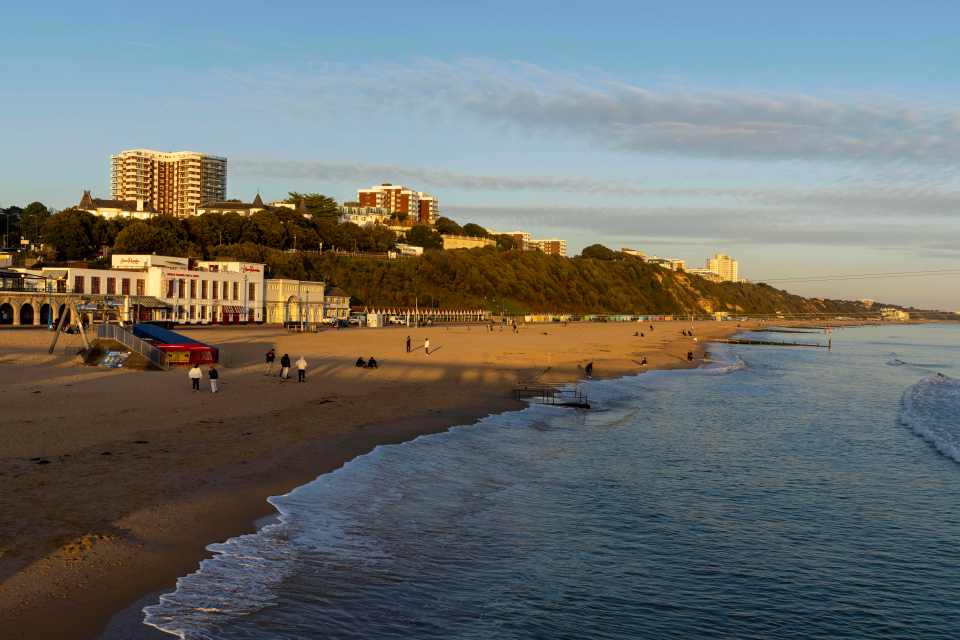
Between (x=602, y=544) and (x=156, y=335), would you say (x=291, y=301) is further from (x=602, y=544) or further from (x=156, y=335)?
(x=602, y=544)

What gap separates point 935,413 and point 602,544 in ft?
92.9

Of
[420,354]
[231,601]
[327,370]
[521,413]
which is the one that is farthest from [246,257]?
[231,601]

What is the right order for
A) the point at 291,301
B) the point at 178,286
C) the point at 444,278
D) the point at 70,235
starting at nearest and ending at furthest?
the point at 178,286 < the point at 291,301 < the point at 70,235 < the point at 444,278

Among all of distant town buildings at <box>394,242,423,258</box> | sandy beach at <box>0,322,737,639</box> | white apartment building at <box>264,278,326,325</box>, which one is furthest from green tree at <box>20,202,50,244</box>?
sandy beach at <box>0,322,737,639</box>

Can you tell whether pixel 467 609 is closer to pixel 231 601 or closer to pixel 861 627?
pixel 231 601

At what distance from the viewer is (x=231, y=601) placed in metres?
11.4

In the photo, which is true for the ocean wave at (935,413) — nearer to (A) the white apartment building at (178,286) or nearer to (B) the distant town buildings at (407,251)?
(A) the white apartment building at (178,286)

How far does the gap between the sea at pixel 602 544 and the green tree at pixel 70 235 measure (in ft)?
342

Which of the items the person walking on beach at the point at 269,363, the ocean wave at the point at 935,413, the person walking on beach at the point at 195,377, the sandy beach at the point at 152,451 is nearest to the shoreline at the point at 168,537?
the sandy beach at the point at 152,451

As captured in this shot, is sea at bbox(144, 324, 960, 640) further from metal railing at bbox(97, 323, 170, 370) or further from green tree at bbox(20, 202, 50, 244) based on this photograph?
green tree at bbox(20, 202, 50, 244)

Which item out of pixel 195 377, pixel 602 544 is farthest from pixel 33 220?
pixel 602 544

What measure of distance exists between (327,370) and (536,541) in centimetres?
2842

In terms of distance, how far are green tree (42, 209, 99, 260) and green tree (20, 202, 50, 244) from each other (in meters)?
19.3

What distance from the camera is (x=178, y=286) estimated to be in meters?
81.5
